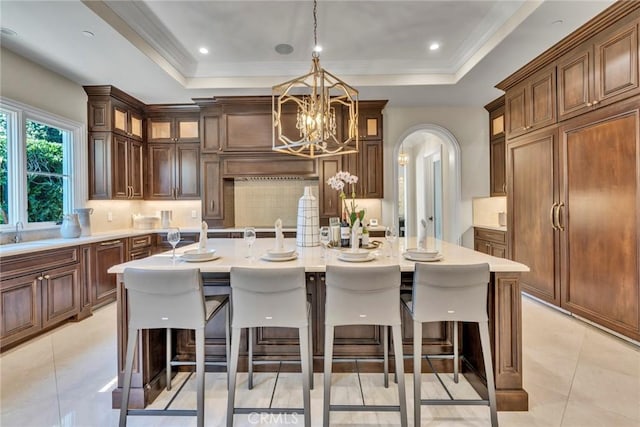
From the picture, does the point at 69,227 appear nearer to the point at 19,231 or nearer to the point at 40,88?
the point at 19,231

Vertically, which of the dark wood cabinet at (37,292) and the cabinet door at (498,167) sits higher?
the cabinet door at (498,167)

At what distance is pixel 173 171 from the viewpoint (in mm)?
5234

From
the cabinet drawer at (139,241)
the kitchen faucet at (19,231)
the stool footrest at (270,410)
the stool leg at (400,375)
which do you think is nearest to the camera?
the stool leg at (400,375)

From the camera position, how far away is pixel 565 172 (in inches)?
133

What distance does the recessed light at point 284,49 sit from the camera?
3.69 metres

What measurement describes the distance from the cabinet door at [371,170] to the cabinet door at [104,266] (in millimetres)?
3435

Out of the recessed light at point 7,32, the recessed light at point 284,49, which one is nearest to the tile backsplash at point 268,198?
the recessed light at point 284,49

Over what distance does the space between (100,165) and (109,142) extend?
1.10 feet

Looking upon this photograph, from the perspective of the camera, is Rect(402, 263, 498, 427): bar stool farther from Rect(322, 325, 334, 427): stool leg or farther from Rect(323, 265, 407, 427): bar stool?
Rect(322, 325, 334, 427): stool leg

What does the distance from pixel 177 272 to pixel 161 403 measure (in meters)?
0.97

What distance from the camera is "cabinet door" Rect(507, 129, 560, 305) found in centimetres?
357

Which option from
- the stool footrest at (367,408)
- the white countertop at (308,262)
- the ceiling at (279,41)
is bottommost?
the stool footrest at (367,408)

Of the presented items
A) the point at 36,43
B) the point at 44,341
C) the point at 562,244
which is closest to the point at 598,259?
the point at 562,244

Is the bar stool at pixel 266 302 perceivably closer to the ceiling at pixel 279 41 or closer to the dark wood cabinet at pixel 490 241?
the ceiling at pixel 279 41
